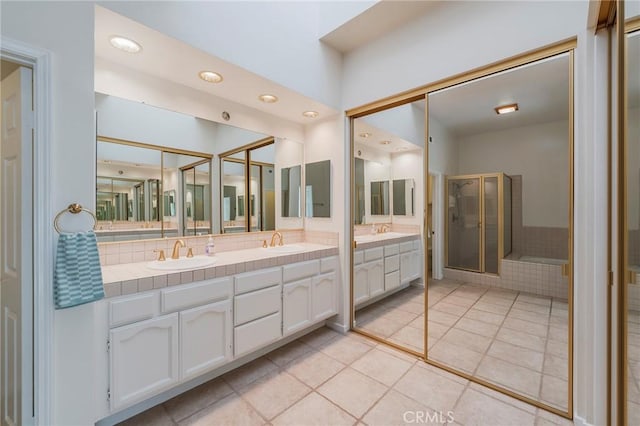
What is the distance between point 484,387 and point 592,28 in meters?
2.47

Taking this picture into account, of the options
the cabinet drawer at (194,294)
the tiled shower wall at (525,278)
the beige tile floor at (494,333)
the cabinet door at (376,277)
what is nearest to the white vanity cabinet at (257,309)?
the cabinet drawer at (194,294)

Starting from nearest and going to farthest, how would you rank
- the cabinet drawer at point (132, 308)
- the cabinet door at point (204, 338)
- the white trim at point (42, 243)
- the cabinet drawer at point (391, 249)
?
the white trim at point (42, 243) < the cabinet drawer at point (132, 308) < the cabinet door at point (204, 338) < the cabinet drawer at point (391, 249)

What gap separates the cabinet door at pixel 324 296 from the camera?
258 centimetres

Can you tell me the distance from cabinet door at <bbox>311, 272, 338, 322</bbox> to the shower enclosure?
1312mm

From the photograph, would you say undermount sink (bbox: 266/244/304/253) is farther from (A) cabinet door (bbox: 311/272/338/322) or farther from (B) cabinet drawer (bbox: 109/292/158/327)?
(B) cabinet drawer (bbox: 109/292/158/327)

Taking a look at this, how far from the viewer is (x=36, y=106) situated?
1.21 metres

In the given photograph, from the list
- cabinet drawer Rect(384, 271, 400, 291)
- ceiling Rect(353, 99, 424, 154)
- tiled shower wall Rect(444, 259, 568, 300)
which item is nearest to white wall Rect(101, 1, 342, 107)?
ceiling Rect(353, 99, 424, 154)

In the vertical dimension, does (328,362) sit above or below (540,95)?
below

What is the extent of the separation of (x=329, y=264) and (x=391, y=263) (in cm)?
110

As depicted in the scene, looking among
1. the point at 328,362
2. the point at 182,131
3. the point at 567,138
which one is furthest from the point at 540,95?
the point at 182,131

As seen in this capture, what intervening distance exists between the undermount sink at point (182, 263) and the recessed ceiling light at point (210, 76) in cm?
151

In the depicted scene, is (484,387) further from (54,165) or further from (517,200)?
(54,165)

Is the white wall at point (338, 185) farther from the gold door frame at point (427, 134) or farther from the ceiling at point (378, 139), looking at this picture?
the ceiling at point (378, 139)

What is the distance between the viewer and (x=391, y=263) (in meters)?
3.42
